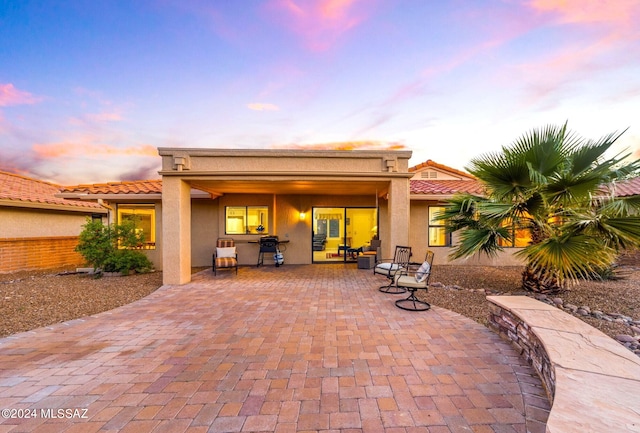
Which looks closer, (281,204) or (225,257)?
(225,257)

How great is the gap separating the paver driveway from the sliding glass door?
6.37 meters

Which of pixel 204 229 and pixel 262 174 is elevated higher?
pixel 262 174

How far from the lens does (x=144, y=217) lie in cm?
999

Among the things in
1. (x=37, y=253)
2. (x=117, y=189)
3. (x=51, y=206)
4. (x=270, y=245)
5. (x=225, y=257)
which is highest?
(x=117, y=189)

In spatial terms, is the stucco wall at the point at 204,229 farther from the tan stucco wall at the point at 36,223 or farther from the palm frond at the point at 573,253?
the palm frond at the point at 573,253

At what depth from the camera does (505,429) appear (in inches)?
80.4

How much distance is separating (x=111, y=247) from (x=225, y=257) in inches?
146

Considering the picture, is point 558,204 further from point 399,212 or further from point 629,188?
point 629,188

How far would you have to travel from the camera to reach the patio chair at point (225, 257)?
845 cm

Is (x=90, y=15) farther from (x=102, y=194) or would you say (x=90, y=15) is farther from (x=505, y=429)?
(x=505, y=429)

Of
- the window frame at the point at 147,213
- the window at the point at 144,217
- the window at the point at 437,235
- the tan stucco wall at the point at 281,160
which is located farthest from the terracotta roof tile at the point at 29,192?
the window at the point at 437,235

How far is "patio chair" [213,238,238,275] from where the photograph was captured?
845 centimetres

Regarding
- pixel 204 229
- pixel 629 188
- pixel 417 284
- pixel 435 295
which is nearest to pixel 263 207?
pixel 204 229

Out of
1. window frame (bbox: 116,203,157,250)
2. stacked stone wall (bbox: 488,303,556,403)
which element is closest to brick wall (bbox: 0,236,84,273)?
window frame (bbox: 116,203,157,250)
